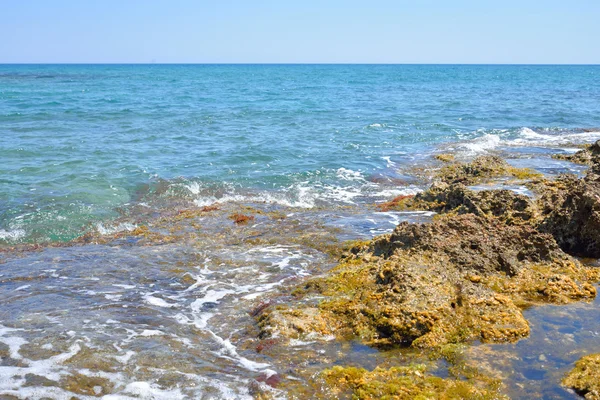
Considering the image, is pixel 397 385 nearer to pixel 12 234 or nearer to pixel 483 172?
pixel 12 234

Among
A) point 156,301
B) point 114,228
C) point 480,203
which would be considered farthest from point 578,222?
point 114,228

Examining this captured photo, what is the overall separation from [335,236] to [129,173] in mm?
11831

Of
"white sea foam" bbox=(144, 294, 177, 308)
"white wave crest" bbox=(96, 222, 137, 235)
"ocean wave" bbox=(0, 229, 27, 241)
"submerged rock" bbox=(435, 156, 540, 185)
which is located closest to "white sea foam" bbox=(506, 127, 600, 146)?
"submerged rock" bbox=(435, 156, 540, 185)

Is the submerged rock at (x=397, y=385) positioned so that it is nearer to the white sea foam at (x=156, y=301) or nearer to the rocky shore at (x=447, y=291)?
the rocky shore at (x=447, y=291)

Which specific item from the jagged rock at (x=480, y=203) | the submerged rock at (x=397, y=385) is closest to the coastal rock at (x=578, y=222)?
the jagged rock at (x=480, y=203)

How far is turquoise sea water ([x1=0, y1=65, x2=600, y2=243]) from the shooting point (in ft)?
58.5

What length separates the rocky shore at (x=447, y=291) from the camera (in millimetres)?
6207

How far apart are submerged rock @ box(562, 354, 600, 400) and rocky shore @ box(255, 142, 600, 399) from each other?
0.6 inches

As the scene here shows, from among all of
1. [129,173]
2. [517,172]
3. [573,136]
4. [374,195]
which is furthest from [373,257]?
[573,136]

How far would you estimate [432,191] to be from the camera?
50.1 feet

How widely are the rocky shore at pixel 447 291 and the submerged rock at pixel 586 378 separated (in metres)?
0.02

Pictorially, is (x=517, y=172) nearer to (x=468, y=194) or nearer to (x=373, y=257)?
(x=468, y=194)

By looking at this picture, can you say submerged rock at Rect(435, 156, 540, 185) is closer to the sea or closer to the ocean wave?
the sea

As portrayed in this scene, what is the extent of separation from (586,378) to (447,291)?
2361 millimetres
